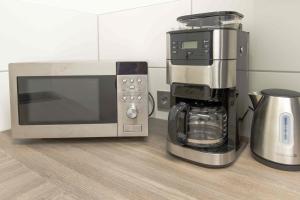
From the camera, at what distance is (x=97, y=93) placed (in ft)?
2.43

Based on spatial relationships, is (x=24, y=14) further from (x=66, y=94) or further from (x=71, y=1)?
(x=66, y=94)

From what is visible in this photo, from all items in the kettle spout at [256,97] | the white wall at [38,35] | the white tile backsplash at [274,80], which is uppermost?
the white wall at [38,35]

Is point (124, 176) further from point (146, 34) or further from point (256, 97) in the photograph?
point (146, 34)

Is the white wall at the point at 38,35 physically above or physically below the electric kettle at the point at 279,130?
above

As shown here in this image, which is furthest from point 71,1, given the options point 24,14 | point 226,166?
point 226,166

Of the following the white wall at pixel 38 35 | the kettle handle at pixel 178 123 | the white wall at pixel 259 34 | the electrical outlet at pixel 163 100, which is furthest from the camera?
the electrical outlet at pixel 163 100

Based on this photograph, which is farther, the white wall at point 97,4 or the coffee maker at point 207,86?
the white wall at point 97,4

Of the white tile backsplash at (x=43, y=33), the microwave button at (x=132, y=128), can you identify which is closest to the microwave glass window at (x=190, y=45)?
the microwave button at (x=132, y=128)

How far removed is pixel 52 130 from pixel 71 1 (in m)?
0.63

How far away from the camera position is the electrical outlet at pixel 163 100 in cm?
99

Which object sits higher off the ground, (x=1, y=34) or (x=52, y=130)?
(x=1, y=34)

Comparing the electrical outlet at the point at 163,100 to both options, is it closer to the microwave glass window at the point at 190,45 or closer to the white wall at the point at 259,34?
the white wall at the point at 259,34

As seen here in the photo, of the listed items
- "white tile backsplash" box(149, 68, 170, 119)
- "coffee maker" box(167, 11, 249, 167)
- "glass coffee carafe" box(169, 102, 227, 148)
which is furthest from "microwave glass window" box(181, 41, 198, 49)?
"white tile backsplash" box(149, 68, 170, 119)

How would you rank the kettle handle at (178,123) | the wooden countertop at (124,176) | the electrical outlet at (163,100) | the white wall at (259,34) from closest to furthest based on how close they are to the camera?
the wooden countertop at (124,176)
the kettle handle at (178,123)
the white wall at (259,34)
the electrical outlet at (163,100)
